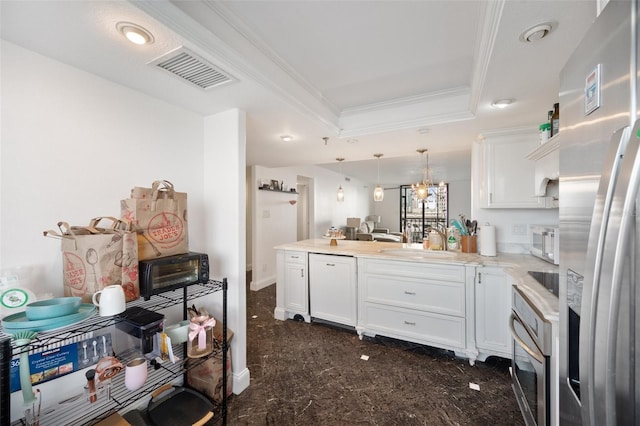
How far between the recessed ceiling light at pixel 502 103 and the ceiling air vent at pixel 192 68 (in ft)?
6.20

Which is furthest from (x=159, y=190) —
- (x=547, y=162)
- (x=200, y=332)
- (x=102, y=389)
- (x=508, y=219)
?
(x=508, y=219)

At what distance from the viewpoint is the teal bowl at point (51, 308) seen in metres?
1.01

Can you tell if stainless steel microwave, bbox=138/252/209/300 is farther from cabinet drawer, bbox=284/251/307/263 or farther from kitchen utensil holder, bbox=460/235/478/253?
kitchen utensil holder, bbox=460/235/478/253

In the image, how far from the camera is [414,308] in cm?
257

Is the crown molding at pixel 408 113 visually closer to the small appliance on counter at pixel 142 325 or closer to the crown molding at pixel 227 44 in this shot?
the crown molding at pixel 227 44

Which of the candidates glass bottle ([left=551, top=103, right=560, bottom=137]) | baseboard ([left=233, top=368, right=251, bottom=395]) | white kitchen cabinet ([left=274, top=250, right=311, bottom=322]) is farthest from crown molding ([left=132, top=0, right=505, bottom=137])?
baseboard ([left=233, top=368, right=251, bottom=395])

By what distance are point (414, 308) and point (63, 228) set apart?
2.69 meters

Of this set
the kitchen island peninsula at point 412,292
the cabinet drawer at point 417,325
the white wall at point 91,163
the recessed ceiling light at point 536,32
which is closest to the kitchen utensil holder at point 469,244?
the kitchen island peninsula at point 412,292

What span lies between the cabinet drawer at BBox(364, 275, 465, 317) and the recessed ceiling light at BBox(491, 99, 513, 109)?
1.52 meters

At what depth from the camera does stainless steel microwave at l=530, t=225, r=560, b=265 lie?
2092 mm

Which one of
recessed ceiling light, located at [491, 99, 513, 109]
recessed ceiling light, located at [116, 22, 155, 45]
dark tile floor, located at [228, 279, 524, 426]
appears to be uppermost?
recessed ceiling light, located at [491, 99, 513, 109]

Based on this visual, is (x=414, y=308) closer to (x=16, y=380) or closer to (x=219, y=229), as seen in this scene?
Answer: (x=219, y=229)

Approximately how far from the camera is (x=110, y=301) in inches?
44.9

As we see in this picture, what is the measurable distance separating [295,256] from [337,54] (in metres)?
2.17
